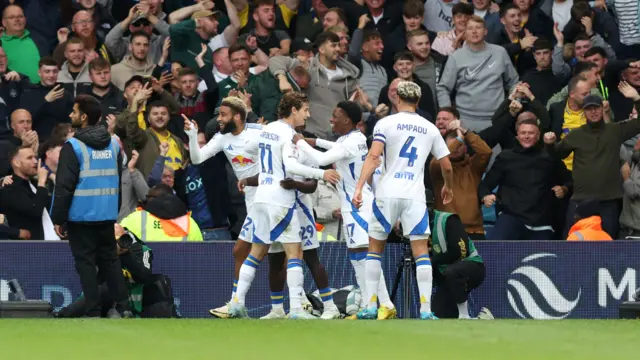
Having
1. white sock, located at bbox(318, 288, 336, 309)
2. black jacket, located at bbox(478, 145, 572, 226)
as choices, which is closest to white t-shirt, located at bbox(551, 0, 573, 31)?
black jacket, located at bbox(478, 145, 572, 226)

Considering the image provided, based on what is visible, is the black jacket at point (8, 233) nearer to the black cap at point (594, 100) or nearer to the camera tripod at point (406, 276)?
the camera tripod at point (406, 276)

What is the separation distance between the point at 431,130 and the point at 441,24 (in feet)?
23.7

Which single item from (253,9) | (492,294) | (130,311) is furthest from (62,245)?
(253,9)

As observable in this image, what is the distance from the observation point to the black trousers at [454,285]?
14180 millimetres

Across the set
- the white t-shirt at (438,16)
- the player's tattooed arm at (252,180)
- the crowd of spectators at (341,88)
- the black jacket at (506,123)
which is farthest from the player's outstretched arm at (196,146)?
the white t-shirt at (438,16)

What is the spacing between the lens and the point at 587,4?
1931 cm

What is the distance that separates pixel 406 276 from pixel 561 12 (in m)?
6.33

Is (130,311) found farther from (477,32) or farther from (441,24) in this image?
(441,24)

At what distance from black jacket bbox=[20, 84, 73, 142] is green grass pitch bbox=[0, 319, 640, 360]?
224 inches

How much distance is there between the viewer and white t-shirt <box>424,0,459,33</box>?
2023 centimetres

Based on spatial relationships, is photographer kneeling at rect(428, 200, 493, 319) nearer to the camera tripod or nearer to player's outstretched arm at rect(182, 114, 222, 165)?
the camera tripod

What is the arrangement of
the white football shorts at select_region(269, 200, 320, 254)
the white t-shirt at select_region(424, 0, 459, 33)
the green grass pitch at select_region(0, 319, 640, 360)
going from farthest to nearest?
the white t-shirt at select_region(424, 0, 459, 33), the white football shorts at select_region(269, 200, 320, 254), the green grass pitch at select_region(0, 319, 640, 360)

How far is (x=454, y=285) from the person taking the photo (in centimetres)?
1423

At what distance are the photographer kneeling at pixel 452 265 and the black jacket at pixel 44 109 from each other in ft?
18.5
